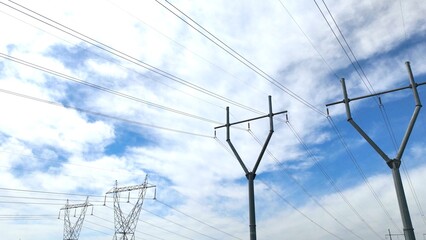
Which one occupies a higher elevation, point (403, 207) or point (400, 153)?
point (400, 153)

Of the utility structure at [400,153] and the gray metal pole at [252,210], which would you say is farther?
the gray metal pole at [252,210]

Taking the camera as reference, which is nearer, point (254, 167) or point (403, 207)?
point (403, 207)

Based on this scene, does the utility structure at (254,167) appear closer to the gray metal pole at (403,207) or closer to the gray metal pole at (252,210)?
the gray metal pole at (252,210)

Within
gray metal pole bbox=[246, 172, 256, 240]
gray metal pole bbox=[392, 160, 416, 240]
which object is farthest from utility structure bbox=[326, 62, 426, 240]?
gray metal pole bbox=[246, 172, 256, 240]

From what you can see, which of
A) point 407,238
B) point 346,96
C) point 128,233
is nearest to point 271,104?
point 346,96

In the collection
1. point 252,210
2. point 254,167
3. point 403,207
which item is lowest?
point 403,207

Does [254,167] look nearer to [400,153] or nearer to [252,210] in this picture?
[252,210]

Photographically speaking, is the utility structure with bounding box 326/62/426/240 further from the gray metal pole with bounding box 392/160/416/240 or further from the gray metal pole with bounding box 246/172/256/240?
the gray metal pole with bounding box 246/172/256/240

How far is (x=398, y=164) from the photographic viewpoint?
792 inches

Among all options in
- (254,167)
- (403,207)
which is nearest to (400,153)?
(403,207)

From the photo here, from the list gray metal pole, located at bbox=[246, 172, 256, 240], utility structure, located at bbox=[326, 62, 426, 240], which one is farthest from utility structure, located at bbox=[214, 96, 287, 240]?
utility structure, located at bbox=[326, 62, 426, 240]

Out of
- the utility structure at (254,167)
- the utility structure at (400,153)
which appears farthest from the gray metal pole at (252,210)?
the utility structure at (400,153)

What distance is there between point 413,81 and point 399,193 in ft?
25.5

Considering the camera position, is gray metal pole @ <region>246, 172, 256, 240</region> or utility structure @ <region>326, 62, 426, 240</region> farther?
gray metal pole @ <region>246, 172, 256, 240</region>
